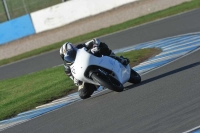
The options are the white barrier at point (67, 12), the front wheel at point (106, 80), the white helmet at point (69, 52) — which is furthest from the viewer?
the white barrier at point (67, 12)

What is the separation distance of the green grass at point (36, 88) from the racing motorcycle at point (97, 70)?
2.68 metres

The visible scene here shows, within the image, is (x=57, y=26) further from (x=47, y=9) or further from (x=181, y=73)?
(x=181, y=73)

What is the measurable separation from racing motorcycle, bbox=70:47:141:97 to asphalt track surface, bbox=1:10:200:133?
311 mm

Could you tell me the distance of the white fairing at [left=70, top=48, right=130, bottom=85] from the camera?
1032 centimetres

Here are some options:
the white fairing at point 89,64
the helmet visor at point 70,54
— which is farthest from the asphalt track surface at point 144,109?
the helmet visor at point 70,54

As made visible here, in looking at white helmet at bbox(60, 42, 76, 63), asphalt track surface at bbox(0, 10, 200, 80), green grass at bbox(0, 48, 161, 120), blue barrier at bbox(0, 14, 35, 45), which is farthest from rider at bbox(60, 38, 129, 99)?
blue barrier at bbox(0, 14, 35, 45)

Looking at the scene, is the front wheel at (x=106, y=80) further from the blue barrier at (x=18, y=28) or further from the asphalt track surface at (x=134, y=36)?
the blue barrier at (x=18, y=28)

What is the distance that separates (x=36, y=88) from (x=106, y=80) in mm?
5577

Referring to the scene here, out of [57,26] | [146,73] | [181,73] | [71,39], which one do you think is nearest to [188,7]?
[71,39]

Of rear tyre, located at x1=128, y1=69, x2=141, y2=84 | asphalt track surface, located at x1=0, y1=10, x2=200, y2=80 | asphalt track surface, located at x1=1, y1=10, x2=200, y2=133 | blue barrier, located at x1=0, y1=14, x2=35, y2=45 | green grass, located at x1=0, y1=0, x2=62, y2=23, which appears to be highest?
asphalt track surface, located at x1=1, y1=10, x2=200, y2=133

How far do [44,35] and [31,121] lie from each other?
19.3 metres

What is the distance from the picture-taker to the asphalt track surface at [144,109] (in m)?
7.64

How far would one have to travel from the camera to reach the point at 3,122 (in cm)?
1168

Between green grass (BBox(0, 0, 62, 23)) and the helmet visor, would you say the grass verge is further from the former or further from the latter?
the helmet visor
